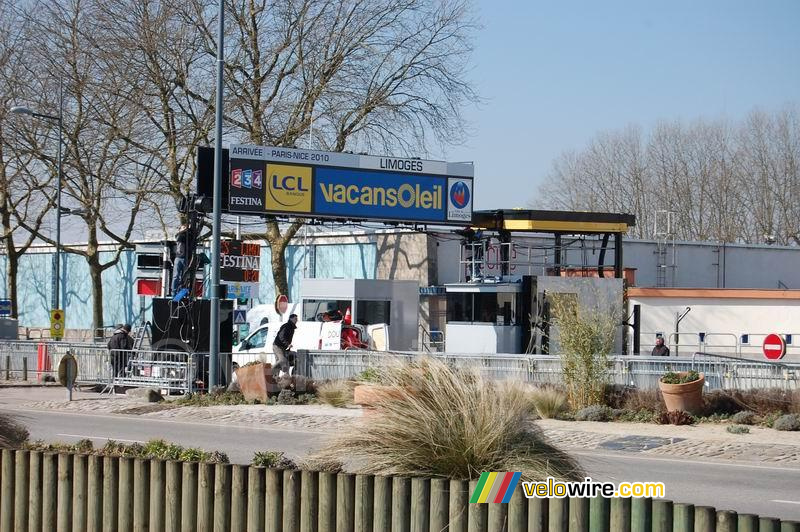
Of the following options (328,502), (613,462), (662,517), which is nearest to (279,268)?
(613,462)

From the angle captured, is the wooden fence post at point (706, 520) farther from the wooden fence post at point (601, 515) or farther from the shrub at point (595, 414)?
the shrub at point (595, 414)

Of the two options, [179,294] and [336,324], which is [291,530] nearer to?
[179,294]

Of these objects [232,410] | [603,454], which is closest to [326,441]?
[603,454]

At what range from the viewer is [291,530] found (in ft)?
21.8

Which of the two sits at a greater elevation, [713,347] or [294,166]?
[294,166]

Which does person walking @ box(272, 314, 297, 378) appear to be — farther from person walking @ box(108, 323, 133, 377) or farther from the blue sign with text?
the blue sign with text

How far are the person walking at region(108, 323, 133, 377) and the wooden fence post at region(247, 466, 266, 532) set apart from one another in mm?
19976

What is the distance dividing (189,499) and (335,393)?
14581 millimetres

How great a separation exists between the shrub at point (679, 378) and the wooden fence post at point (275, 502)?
13641 mm

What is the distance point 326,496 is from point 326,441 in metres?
1.58

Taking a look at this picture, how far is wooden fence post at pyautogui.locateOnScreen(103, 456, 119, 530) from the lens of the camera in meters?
7.35

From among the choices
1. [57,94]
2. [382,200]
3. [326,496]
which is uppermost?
[57,94]

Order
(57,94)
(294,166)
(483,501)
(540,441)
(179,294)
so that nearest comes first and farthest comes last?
(483,501) → (540,441) → (179,294) → (294,166) → (57,94)

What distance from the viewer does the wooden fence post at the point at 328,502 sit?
6.51m
